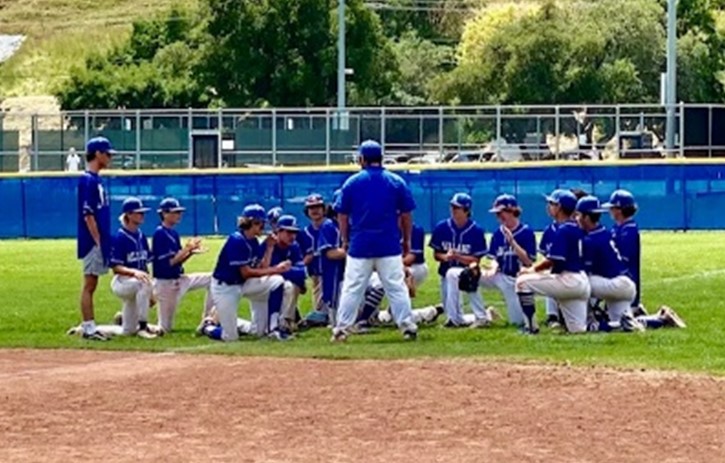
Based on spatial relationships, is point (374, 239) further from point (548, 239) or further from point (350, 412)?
point (350, 412)

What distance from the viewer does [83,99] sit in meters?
78.2

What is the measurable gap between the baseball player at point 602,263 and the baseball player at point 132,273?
4062mm

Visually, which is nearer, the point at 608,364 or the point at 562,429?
the point at 562,429

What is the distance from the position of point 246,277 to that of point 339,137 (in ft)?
112

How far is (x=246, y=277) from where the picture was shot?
16109 millimetres

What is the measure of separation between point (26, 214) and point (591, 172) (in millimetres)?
12149

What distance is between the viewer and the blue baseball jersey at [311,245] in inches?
699

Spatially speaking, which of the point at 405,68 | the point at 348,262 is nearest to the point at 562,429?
the point at 348,262

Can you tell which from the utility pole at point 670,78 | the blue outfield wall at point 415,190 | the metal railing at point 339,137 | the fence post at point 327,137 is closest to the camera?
the blue outfield wall at point 415,190

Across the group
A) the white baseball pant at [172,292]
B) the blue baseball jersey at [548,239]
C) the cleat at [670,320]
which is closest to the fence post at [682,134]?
the cleat at [670,320]

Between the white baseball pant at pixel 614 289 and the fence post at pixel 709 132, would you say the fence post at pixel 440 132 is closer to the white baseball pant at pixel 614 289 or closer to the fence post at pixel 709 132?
the fence post at pixel 709 132

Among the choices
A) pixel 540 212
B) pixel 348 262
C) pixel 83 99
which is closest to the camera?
pixel 348 262

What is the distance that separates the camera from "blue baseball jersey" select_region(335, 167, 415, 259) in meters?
15.8

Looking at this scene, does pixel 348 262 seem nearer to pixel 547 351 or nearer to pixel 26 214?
pixel 547 351
